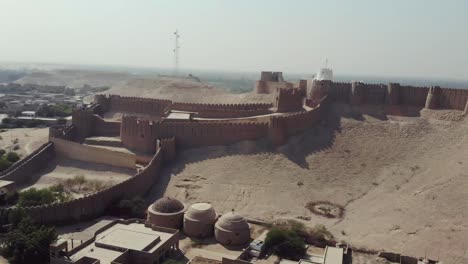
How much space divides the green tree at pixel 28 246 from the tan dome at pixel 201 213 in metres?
8.48

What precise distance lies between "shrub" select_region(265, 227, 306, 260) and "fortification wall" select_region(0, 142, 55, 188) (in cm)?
2210

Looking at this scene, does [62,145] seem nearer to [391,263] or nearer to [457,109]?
[391,263]

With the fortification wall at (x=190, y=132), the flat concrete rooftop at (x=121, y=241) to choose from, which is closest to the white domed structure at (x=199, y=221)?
the flat concrete rooftop at (x=121, y=241)

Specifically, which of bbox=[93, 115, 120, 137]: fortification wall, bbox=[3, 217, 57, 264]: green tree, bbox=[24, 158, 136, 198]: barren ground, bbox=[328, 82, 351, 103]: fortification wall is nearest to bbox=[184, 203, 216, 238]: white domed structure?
bbox=[3, 217, 57, 264]: green tree

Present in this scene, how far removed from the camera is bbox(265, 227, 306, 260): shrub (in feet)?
89.6

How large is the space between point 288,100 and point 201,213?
19677mm

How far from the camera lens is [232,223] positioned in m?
29.3

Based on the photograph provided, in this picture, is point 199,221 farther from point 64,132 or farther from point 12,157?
point 12,157

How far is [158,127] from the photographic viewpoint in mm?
43156

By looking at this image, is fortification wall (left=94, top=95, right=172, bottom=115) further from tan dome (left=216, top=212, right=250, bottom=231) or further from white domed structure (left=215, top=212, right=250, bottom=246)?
white domed structure (left=215, top=212, right=250, bottom=246)

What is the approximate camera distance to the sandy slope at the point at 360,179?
29.3 metres

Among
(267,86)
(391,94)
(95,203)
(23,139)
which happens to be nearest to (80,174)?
(95,203)

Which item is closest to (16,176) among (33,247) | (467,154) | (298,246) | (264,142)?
(33,247)

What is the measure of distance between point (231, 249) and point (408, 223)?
36.9ft
